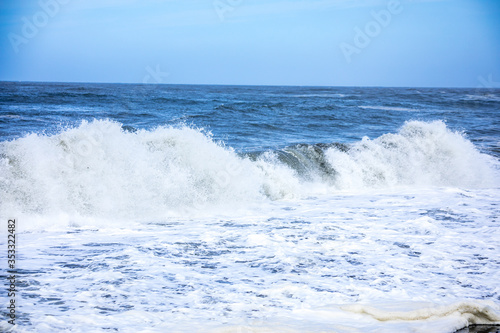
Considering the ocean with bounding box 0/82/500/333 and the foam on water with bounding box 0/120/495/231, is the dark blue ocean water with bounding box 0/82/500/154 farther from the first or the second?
the foam on water with bounding box 0/120/495/231

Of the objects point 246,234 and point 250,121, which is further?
point 250,121

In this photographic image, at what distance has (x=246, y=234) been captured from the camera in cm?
655

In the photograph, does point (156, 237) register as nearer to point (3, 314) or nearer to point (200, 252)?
point (200, 252)

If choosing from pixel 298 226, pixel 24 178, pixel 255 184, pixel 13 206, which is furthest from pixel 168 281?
pixel 255 184

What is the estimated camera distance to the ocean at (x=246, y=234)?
3.96m

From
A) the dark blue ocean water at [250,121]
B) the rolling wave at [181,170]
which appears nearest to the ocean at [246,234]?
the rolling wave at [181,170]

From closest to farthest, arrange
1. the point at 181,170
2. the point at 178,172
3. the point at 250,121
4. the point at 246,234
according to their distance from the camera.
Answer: the point at 246,234
the point at 178,172
the point at 181,170
the point at 250,121

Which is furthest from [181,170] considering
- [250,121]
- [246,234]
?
[250,121]

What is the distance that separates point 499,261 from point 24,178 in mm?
7141

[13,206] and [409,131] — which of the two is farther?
[409,131]

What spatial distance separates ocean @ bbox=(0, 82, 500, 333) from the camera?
3.96m

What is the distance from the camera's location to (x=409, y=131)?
14.5 m

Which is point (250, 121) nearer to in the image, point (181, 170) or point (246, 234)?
point (181, 170)

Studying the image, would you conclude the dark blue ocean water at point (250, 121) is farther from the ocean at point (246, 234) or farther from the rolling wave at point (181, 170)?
the rolling wave at point (181, 170)
